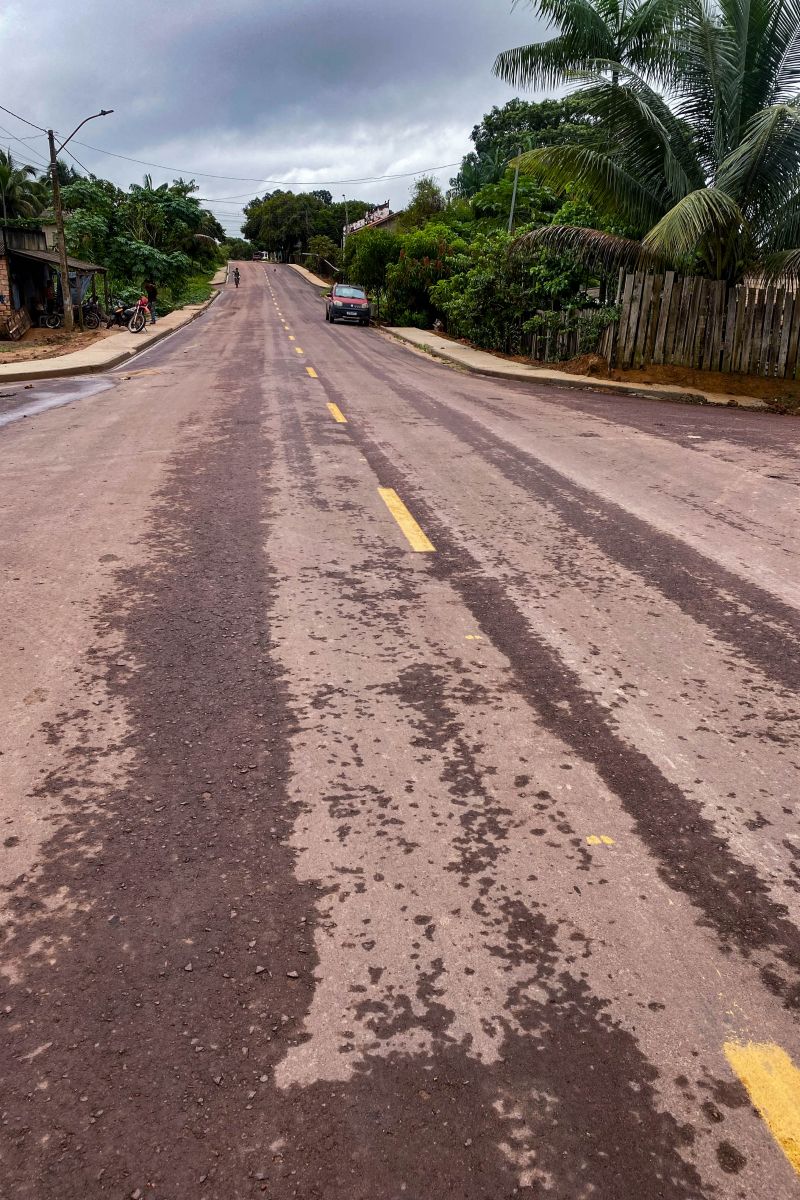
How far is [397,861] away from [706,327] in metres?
16.6

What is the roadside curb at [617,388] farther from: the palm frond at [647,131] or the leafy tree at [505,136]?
the leafy tree at [505,136]

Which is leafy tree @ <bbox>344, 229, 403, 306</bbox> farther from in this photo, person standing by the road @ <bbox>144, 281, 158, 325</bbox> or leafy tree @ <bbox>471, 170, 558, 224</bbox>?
person standing by the road @ <bbox>144, 281, 158, 325</bbox>

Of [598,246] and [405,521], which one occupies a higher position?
[598,246]

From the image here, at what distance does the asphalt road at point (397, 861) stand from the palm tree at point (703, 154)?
10.5 m

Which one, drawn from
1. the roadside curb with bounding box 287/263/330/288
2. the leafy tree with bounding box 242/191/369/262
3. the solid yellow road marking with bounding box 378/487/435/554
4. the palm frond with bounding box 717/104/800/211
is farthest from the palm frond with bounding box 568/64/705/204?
the leafy tree with bounding box 242/191/369/262

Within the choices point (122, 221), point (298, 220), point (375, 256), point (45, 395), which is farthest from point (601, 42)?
point (298, 220)

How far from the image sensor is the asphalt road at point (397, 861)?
1918mm

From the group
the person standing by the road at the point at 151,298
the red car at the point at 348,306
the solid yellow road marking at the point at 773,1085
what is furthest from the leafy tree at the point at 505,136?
the solid yellow road marking at the point at 773,1085

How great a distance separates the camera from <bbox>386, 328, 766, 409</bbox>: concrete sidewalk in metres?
15.6

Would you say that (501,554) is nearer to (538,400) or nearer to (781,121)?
(538,400)

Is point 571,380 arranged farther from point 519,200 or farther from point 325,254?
point 325,254

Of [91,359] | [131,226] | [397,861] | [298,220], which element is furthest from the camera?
[298,220]

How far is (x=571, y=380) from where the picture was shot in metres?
17.4

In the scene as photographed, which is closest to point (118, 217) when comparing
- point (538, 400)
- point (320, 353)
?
point (320, 353)
